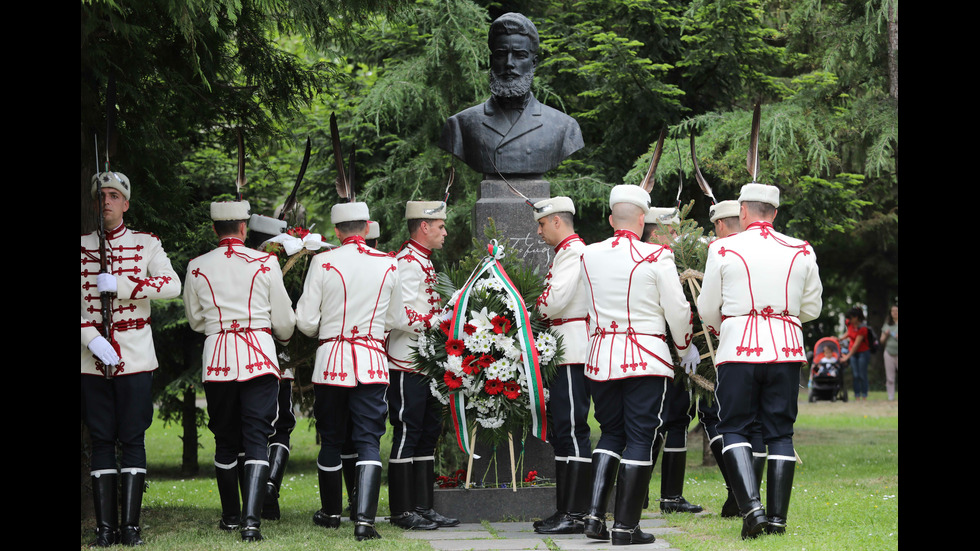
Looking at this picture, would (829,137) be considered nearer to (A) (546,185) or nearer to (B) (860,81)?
(B) (860,81)

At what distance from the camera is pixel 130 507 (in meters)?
6.67

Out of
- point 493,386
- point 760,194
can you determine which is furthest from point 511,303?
point 760,194

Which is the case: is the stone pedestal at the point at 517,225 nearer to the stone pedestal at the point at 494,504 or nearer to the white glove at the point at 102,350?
the stone pedestal at the point at 494,504

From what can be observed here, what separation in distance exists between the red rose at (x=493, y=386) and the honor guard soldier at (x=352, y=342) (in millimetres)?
693

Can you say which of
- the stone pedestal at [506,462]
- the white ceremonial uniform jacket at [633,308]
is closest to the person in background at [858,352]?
the stone pedestal at [506,462]

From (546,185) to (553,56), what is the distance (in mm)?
4504

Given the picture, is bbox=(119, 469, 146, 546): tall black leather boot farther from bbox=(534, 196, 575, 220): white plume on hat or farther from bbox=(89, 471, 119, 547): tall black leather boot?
bbox=(534, 196, 575, 220): white plume on hat

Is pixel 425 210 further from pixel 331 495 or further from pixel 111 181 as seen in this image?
pixel 111 181

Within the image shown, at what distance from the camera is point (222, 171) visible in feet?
44.2

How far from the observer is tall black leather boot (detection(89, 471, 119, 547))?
6.60 m

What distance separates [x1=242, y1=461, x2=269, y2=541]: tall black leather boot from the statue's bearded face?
3.54 m

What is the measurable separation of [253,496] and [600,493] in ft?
7.13

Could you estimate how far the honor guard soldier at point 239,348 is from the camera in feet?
23.2

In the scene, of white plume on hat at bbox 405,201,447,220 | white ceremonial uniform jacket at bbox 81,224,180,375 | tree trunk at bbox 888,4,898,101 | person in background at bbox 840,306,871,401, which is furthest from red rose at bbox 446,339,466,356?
person in background at bbox 840,306,871,401
